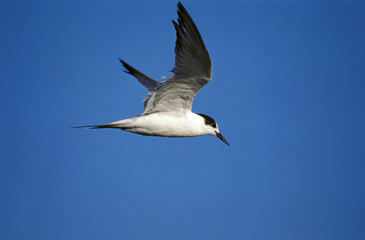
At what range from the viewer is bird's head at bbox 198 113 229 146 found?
4.21 metres

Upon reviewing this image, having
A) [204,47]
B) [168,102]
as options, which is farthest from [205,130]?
[204,47]

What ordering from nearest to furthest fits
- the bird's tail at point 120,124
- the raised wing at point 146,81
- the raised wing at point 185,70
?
the raised wing at point 185,70 → the bird's tail at point 120,124 → the raised wing at point 146,81

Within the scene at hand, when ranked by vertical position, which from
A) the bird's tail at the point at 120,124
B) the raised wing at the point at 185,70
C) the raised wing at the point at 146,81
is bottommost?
the bird's tail at the point at 120,124

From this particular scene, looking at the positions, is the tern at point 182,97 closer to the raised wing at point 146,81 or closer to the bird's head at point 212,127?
the bird's head at point 212,127

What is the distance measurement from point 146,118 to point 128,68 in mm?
1760

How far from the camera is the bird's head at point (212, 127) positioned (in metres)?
4.21

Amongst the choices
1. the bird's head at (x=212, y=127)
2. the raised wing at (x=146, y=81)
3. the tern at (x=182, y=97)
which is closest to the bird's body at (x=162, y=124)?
the tern at (x=182, y=97)

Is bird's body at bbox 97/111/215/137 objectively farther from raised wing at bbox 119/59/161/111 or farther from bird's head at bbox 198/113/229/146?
raised wing at bbox 119/59/161/111

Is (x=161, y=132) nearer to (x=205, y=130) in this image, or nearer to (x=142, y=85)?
(x=205, y=130)

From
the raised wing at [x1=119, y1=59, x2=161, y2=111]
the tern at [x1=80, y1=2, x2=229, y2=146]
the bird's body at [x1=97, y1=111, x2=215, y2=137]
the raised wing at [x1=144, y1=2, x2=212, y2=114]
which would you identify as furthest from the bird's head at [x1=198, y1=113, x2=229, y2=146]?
the raised wing at [x1=119, y1=59, x2=161, y2=111]

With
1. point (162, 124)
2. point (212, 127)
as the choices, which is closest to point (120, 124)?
point (162, 124)

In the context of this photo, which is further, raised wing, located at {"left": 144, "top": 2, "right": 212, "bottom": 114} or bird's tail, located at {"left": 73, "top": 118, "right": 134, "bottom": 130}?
bird's tail, located at {"left": 73, "top": 118, "right": 134, "bottom": 130}

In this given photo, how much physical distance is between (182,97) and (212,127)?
30.0 inches

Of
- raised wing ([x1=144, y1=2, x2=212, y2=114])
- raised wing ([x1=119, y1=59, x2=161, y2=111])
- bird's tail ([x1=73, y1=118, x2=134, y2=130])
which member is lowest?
bird's tail ([x1=73, y1=118, x2=134, y2=130])
